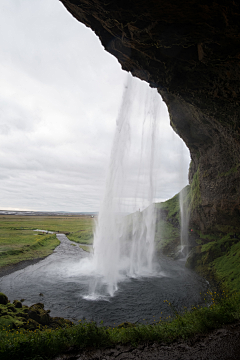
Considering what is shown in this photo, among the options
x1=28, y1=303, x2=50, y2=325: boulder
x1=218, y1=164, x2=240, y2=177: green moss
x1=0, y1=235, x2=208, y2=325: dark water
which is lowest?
x1=0, y1=235, x2=208, y2=325: dark water

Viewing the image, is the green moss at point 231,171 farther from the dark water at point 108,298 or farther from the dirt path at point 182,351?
the dirt path at point 182,351

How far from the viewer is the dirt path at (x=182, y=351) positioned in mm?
6410

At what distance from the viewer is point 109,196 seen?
27797 mm

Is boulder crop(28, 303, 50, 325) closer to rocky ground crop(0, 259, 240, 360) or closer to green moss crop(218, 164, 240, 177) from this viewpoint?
rocky ground crop(0, 259, 240, 360)

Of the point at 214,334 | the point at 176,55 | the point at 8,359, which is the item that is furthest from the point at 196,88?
the point at 8,359

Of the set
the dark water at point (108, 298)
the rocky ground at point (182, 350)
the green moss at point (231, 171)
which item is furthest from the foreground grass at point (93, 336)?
the green moss at point (231, 171)

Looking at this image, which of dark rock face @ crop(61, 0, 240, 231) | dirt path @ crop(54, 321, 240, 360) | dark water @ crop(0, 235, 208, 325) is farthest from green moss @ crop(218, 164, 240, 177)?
dirt path @ crop(54, 321, 240, 360)

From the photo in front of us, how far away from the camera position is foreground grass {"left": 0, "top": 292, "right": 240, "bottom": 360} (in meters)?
6.38

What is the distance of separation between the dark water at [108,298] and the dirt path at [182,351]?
274 inches

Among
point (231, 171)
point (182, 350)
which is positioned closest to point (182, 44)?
point (182, 350)

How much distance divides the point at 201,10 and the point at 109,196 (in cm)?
2231

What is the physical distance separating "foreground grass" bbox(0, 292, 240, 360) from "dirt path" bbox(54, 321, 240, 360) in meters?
0.37

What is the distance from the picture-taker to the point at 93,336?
24.9ft

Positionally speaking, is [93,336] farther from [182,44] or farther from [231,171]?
[231,171]
